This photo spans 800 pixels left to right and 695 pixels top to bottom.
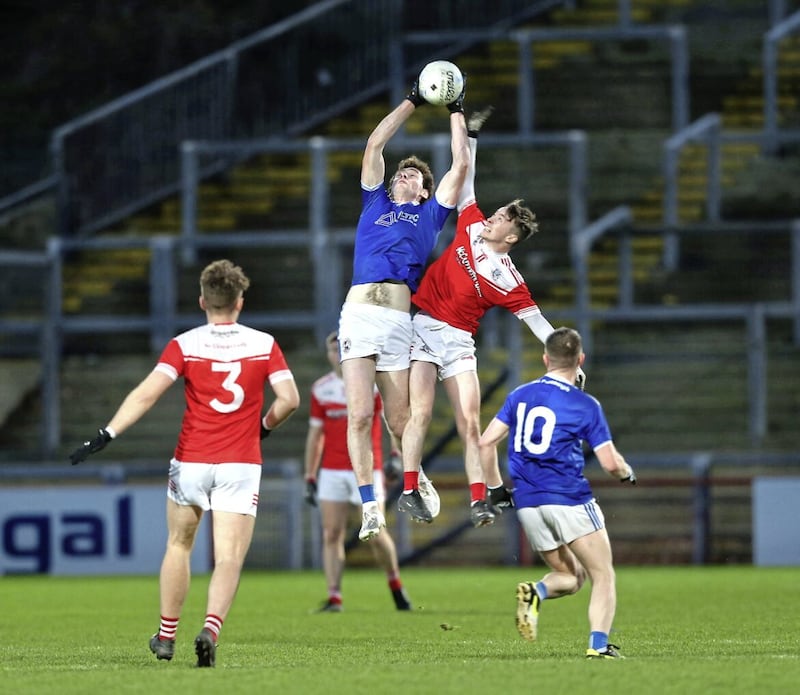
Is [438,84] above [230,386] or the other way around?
above

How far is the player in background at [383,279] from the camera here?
41.7 feet

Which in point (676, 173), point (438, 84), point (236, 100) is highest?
point (236, 100)

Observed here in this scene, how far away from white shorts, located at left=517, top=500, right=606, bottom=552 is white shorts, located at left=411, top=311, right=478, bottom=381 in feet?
7.15

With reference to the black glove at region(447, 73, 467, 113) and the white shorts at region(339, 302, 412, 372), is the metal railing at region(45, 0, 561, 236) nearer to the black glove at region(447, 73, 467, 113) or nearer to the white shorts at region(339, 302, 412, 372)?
the black glove at region(447, 73, 467, 113)

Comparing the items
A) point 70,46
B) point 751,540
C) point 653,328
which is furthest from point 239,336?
point 70,46

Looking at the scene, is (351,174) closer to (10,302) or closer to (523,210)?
(10,302)

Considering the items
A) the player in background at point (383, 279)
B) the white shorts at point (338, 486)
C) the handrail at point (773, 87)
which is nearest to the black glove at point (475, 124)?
the player in background at point (383, 279)

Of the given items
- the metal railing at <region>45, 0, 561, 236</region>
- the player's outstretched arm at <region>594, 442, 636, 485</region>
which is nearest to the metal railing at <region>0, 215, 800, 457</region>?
the metal railing at <region>45, 0, 561, 236</region>

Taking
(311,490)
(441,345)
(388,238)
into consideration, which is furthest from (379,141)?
(311,490)

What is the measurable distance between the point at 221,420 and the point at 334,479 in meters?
5.78

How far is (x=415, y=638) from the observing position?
1304cm

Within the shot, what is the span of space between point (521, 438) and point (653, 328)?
46.1ft

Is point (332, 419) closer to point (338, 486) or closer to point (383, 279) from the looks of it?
point (338, 486)

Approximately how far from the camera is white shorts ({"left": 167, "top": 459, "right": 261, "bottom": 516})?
10.6 meters
